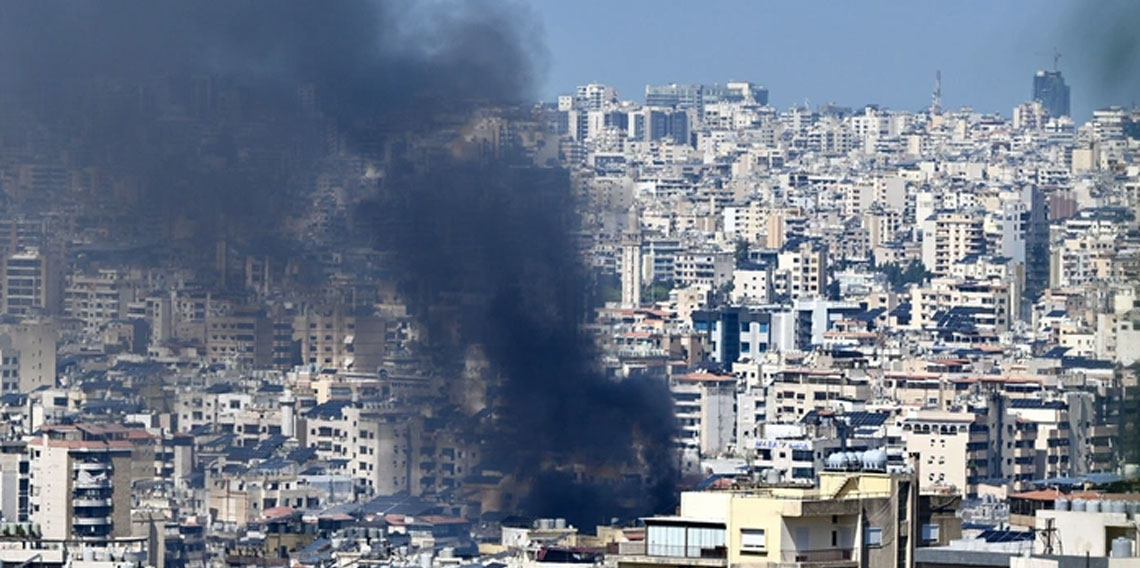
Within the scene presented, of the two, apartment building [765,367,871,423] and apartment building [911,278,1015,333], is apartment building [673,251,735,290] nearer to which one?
apartment building [911,278,1015,333]

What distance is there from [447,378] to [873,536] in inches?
871

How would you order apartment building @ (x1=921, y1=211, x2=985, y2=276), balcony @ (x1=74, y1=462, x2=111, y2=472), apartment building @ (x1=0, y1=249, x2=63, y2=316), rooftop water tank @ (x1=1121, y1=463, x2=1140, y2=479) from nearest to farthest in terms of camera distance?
rooftop water tank @ (x1=1121, y1=463, x2=1140, y2=479) < balcony @ (x1=74, y1=462, x2=111, y2=472) < apartment building @ (x1=0, y1=249, x2=63, y2=316) < apartment building @ (x1=921, y1=211, x2=985, y2=276)

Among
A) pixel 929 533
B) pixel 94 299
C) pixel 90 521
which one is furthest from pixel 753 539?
pixel 94 299

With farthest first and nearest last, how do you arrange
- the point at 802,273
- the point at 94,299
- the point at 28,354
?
1. the point at 802,273
2. the point at 94,299
3. the point at 28,354

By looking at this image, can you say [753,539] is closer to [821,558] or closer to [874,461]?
[821,558]

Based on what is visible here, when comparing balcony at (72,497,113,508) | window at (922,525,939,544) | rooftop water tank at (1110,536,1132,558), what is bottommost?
balcony at (72,497,113,508)

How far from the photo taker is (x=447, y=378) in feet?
126

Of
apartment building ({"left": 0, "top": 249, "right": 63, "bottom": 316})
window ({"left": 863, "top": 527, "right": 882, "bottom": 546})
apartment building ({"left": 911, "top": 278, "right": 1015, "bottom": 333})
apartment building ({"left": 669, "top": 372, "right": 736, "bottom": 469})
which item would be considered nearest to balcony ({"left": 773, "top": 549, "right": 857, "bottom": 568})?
window ({"left": 863, "top": 527, "right": 882, "bottom": 546})

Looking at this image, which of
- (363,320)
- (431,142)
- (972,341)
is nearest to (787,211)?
(972,341)

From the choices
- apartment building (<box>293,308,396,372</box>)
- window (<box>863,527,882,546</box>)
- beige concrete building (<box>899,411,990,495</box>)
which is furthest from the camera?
apartment building (<box>293,308,396,372</box>)

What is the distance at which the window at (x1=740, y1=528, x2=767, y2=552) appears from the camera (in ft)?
51.5

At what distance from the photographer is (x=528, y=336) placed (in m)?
37.6

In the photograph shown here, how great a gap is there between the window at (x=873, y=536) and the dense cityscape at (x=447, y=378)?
5 cm

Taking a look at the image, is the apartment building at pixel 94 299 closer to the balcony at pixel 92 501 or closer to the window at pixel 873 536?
the balcony at pixel 92 501
